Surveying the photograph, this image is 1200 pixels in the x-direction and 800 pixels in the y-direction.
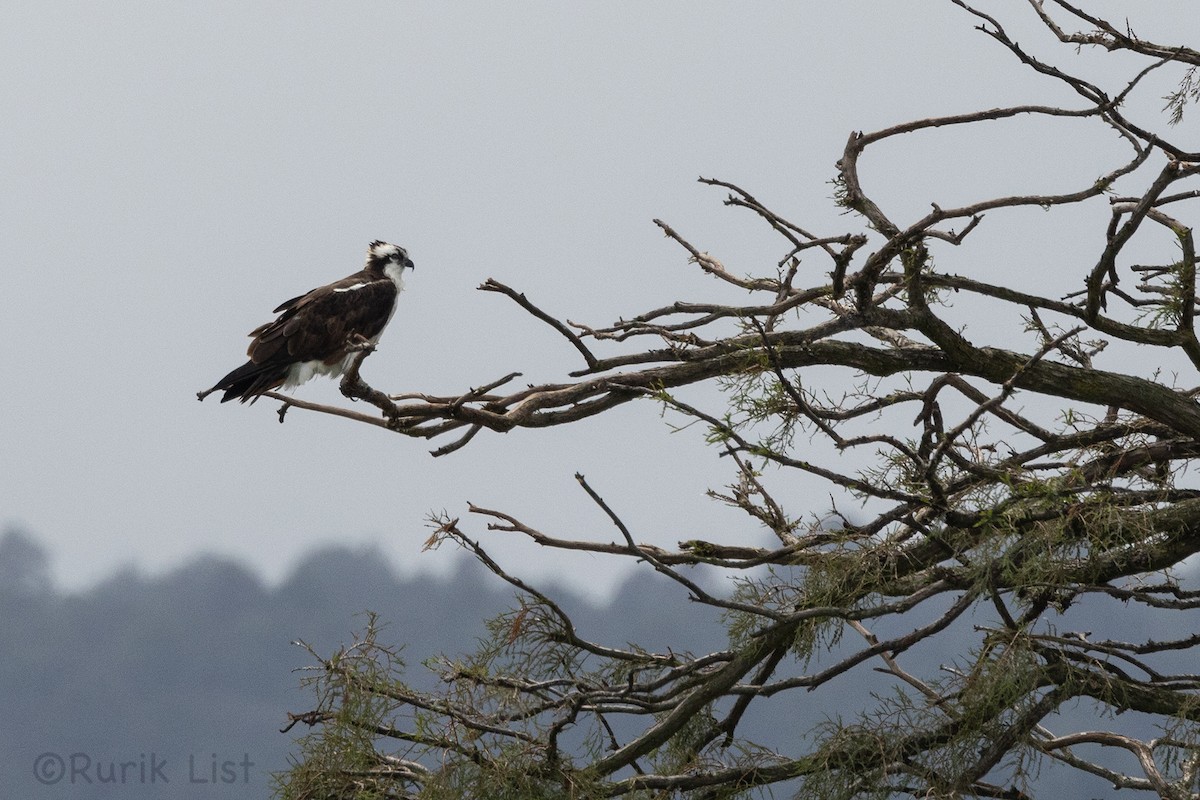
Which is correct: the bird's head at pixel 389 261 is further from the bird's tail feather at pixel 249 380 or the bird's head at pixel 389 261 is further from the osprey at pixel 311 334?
the bird's tail feather at pixel 249 380

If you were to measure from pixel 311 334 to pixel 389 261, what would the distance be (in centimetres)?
130

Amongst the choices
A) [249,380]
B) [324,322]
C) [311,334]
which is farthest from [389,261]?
[249,380]

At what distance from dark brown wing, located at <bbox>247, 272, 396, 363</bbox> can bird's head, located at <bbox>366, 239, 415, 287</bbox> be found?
50 centimetres

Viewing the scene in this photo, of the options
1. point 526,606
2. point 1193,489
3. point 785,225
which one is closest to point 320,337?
point 526,606

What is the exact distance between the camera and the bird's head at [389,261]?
7.52m

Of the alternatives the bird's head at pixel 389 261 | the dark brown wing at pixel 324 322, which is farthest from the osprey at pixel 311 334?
the bird's head at pixel 389 261

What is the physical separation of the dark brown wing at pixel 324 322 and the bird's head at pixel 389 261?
0.50m

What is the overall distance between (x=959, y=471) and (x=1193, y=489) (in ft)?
2.83

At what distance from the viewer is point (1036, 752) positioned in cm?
454

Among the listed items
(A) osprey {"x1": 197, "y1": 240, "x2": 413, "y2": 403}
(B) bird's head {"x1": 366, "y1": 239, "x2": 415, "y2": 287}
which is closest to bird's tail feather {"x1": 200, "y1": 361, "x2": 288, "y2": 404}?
(A) osprey {"x1": 197, "y1": 240, "x2": 413, "y2": 403}

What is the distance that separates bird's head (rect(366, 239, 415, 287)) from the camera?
296 inches

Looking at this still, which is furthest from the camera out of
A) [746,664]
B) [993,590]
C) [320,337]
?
[320,337]

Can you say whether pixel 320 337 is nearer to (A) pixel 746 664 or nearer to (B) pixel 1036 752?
(A) pixel 746 664

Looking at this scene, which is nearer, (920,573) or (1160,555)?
(1160,555)
